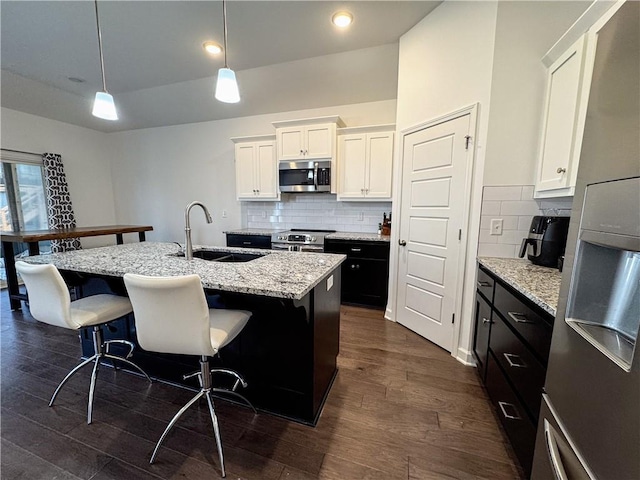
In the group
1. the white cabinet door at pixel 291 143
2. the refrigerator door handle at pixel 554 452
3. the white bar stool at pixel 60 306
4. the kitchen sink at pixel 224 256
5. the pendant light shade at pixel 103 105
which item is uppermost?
the white cabinet door at pixel 291 143

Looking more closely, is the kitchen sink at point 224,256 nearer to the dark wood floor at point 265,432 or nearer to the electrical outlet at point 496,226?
the dark wood floor at point 265,432

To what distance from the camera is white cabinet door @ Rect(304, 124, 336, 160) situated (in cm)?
341

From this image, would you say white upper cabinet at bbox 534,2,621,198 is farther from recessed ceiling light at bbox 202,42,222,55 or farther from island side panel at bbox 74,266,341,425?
recessed ceiling light at bbox 202,42,222,55

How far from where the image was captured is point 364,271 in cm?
327

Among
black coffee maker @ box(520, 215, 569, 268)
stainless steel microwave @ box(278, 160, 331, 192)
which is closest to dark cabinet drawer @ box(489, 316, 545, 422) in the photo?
black coffee maker @ box(520, 215, 569, 268)

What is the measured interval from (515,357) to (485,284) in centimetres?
62

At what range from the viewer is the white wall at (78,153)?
3.98 m

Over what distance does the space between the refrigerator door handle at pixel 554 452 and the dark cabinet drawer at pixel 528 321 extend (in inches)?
10.0

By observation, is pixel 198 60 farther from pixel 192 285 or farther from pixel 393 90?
pixel 192 285

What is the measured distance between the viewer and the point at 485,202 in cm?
199

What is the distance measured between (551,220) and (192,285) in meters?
2.13

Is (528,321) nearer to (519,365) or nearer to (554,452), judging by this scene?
(519,365)

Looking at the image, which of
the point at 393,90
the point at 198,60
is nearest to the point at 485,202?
the point at 393,90

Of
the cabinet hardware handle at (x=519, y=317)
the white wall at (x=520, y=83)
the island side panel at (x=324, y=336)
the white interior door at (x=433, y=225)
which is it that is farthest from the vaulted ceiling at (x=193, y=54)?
the cabinet hardware handle at (x=519, y=317)
